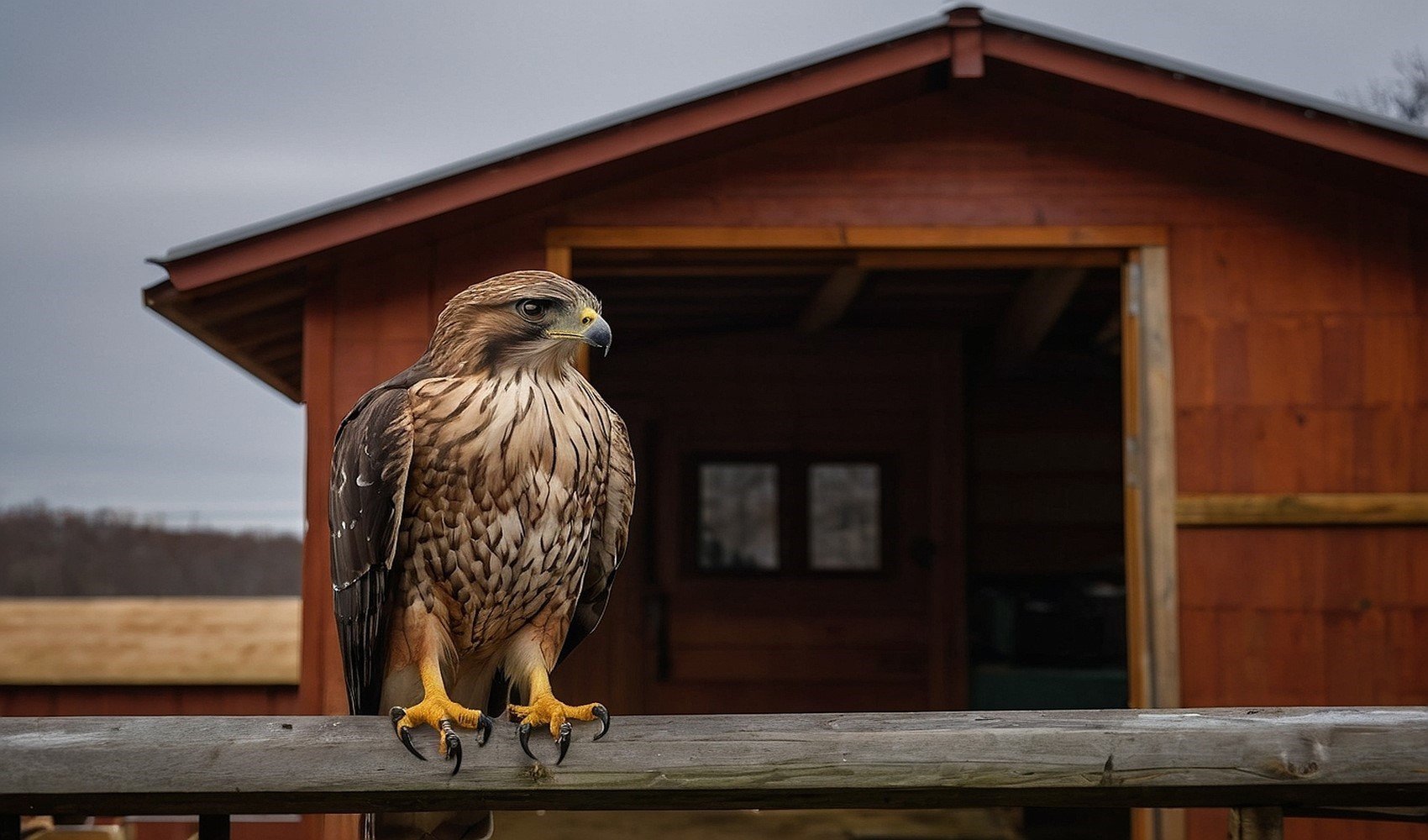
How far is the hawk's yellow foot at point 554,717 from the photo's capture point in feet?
7.69

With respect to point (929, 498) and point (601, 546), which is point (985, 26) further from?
point (929, 498)

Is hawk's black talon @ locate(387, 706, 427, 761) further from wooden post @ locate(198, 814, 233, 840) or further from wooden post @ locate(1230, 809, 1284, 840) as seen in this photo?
wooden post @ locate(1230, 809, 1284, 840)

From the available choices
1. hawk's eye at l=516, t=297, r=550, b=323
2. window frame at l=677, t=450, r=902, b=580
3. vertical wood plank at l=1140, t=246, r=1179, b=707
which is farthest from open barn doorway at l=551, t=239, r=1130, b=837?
hawk's eye at l=516, t=297, r=550, b=323

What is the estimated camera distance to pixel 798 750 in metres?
2.36

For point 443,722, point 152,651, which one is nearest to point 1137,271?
point 443,722

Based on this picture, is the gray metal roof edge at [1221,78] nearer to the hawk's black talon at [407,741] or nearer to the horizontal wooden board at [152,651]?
the hawk's black talon at [407,741]

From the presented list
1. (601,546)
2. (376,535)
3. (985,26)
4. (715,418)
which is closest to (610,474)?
(601,546)

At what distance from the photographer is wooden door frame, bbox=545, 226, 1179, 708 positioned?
16.4ft

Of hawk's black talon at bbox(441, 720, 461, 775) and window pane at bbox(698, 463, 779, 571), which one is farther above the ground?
window pane at bbox(698, 463, 779, 571)

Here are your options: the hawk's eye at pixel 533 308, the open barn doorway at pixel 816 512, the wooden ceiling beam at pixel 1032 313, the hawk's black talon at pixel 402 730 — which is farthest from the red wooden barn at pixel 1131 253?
the open barn doorway at pixel 816 512

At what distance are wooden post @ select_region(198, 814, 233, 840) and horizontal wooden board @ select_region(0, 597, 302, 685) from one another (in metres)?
3.24

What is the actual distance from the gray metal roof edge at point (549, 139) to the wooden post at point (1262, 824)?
10.4 feet

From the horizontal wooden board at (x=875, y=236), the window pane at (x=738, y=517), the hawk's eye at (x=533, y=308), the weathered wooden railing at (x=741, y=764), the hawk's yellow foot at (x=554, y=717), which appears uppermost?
the horizontal wooden board at (x=875, y=236)

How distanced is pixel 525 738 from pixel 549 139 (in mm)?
2989
